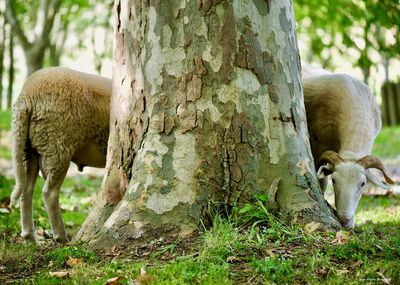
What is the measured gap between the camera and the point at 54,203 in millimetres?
5336

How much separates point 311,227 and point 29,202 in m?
2.85

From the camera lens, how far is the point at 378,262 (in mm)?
3373

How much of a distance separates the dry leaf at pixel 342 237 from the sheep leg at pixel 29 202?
287 centimetres

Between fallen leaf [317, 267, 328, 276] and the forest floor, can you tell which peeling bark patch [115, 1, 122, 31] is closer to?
the forest floor

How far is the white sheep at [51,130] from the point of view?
5305mm

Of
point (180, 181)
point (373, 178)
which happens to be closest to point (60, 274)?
point (180, 181)

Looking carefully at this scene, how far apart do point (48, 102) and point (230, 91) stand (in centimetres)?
203

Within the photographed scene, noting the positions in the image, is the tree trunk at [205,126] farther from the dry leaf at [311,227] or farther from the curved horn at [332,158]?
the curved horn at [332,158]

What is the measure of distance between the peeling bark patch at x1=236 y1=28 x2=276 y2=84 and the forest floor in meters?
0.93

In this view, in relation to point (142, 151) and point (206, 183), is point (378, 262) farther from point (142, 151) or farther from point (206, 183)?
point (142, 151)

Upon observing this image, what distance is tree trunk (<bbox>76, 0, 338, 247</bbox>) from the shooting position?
13.2 ft

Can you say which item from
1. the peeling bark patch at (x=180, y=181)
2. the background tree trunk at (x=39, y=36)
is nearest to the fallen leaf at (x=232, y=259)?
the peeling bark patch at (x=180, y=181)

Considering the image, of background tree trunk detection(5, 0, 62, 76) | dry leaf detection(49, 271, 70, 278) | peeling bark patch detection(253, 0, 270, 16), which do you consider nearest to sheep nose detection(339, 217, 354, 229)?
peeling bark patch detection(253, 0, 270, 16)

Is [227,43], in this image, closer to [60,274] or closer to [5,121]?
[60,274]
